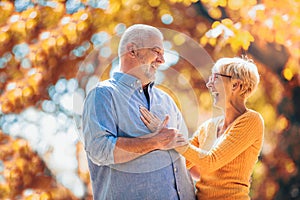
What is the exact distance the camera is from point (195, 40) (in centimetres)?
313

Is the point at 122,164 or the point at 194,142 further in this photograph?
the point at 194,142

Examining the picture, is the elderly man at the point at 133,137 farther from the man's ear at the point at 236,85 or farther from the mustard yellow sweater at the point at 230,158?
the man's ear at the point at 236,85

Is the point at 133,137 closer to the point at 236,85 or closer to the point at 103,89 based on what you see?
the point at 103,89

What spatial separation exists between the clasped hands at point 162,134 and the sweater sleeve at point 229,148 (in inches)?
1.5

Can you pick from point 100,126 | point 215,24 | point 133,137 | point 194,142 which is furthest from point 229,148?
point 215,24

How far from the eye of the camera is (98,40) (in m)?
3.09

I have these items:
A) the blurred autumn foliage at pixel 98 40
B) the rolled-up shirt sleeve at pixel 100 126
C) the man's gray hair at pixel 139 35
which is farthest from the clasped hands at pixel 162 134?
the blurred autumn foliage at pixel 98 40

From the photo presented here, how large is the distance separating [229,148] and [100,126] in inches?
18.0

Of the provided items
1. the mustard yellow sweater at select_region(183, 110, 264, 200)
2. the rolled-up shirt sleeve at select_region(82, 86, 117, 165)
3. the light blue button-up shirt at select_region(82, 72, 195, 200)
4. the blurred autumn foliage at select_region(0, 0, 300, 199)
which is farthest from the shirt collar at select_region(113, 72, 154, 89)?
the blurred autumn foliage at select_region(0, 0, 300, 199)

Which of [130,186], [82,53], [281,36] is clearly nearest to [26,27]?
[82,53]

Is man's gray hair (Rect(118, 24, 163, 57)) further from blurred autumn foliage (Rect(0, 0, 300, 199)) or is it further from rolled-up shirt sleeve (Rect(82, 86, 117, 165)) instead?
blurred autumn foliage (Rect(0, 0, 300, 199))

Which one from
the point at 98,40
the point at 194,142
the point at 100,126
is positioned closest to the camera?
the point at 100,126

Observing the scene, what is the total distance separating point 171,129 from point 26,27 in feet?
5.78

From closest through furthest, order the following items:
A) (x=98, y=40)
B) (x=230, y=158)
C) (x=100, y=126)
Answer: (x=100, y=126) → (x=230, y=158) → (x=98, y=40)
